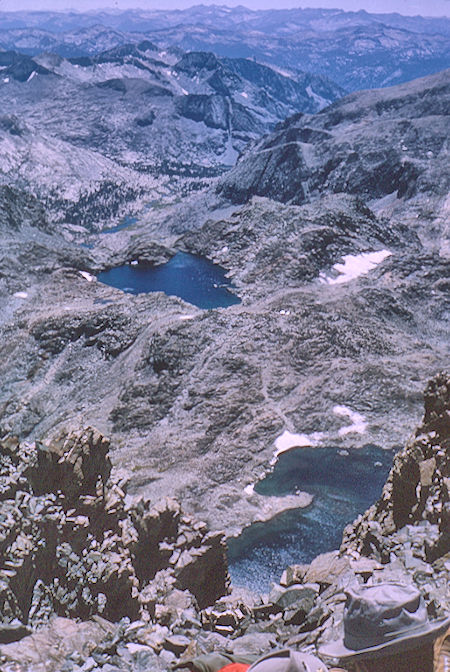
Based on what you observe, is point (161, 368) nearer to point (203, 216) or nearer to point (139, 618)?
point (139, 618)

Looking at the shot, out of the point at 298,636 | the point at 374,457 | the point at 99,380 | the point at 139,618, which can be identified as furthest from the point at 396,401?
the point at 298,636

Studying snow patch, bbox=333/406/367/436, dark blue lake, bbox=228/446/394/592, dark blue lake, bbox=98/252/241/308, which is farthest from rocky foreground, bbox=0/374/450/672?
dark blue lake, bbox=98/252/241/308

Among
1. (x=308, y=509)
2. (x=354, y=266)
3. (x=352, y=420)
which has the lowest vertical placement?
(x=354, y=266)

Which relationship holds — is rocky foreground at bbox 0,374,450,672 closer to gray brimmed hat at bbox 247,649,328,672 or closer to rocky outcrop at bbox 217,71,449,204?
gray brimmed hat at bbox 247,649,328,672

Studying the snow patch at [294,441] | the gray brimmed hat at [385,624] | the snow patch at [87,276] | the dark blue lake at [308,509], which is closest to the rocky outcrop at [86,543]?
the dark blue lake at [308,509]

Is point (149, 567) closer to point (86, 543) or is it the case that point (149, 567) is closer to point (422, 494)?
point (86, 543)

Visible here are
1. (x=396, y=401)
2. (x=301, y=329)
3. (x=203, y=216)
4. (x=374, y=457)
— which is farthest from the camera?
(x=203, y=216)

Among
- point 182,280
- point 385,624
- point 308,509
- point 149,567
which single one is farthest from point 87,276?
point 385,624
